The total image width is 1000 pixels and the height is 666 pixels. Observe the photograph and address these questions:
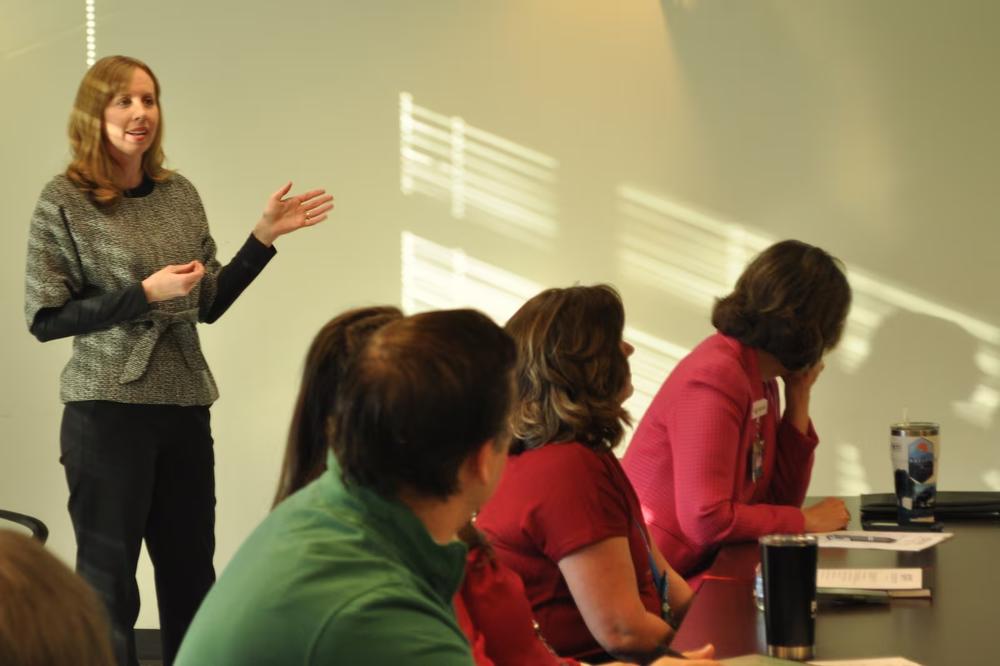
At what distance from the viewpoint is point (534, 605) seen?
210cm

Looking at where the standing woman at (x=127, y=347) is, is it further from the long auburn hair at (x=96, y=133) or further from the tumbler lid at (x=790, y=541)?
the tumbler lid at (x=790, y=541)

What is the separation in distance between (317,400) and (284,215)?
1.84 metres

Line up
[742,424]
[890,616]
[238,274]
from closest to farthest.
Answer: [890,616] → [742,424] → [238,274]

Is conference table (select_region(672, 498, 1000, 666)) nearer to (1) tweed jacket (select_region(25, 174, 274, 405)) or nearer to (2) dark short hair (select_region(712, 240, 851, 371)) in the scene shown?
(2) dark short hair (select_region(712, 240, 851, 371))

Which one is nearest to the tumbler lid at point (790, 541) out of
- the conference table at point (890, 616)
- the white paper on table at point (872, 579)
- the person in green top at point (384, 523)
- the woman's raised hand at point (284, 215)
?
the conference table at point (890, 616)

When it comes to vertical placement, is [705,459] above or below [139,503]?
above

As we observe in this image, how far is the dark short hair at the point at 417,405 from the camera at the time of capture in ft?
4.04

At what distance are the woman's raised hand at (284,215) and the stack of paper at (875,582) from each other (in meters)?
1.71

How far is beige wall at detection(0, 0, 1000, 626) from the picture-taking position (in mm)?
4035

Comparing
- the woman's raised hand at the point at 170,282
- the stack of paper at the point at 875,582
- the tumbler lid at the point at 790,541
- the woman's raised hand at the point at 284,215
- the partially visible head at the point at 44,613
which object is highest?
the woman's raised hand at the point at 284,215

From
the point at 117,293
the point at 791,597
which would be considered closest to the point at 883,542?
the point at 791,597

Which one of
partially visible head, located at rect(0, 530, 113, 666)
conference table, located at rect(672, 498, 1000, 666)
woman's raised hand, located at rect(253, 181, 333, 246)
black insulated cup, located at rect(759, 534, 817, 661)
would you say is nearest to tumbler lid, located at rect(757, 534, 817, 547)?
black insulated cup, located at rect(759, 534, 817, 661)

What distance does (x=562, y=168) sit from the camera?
420 centimetres

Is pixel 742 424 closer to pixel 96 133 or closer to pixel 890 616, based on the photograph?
pixel 890 616
